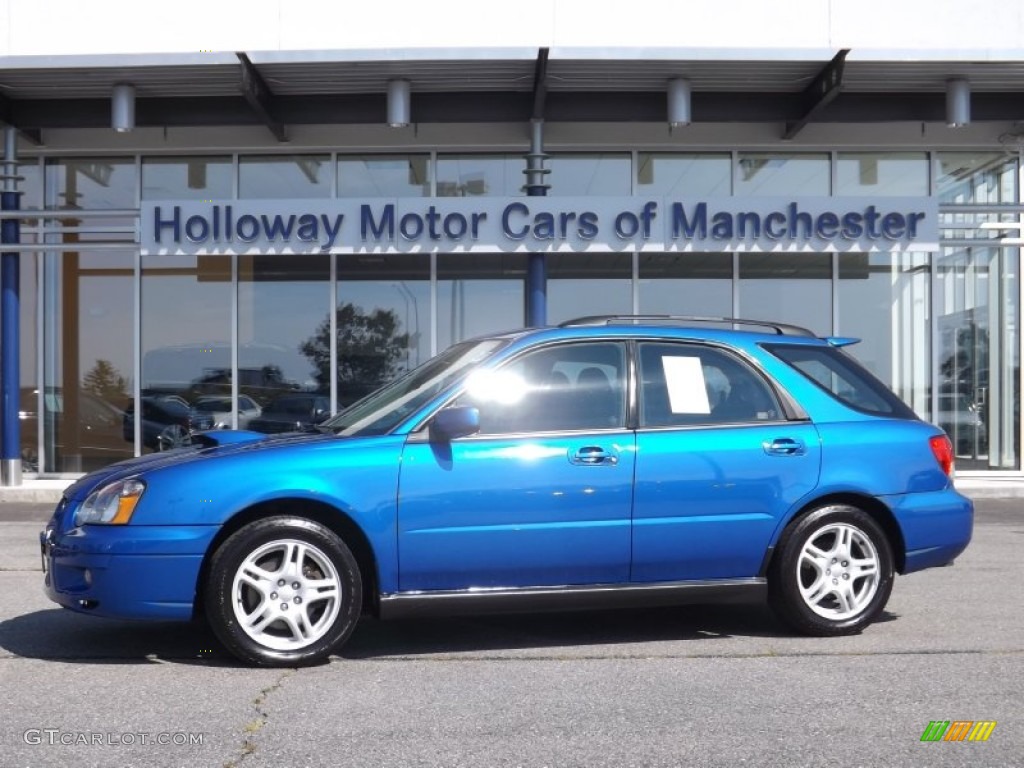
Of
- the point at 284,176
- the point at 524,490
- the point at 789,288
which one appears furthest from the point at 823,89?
the point at 524,490

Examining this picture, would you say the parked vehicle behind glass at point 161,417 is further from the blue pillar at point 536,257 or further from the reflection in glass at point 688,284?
the reflection in glass at point 688,284

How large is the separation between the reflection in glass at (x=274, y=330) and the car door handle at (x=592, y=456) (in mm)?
9594

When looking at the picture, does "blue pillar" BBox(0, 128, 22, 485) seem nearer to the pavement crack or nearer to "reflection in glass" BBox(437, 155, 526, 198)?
"reflection in glass" BBox(437, 155, 526, 198)

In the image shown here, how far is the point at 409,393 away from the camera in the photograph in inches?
239

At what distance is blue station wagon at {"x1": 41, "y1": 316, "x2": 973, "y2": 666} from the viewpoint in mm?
5348

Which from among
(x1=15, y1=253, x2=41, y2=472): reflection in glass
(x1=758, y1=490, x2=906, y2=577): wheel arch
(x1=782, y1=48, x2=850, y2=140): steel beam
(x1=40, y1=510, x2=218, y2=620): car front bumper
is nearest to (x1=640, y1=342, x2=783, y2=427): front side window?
(x1=758, y1=490, x2=906, y2=577): wheel arch

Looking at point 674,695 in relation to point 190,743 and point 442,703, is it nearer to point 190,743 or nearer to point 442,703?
point 442,703

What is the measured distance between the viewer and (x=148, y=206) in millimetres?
13586

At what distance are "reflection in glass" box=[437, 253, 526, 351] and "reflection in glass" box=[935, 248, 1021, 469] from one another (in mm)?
5330

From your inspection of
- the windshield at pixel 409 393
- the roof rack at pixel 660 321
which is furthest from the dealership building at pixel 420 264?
the windshield at pixel 409 393

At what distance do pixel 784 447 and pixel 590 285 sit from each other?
913 centimetres

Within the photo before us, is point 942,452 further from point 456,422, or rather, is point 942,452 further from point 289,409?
point 289,409

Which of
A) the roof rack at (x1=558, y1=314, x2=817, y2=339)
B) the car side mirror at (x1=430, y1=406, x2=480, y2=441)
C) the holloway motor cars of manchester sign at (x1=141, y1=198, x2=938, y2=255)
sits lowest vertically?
the car side mirror at (x1=430, y1=406, x2=480, y2=441)

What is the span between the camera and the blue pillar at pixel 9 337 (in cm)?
1398
